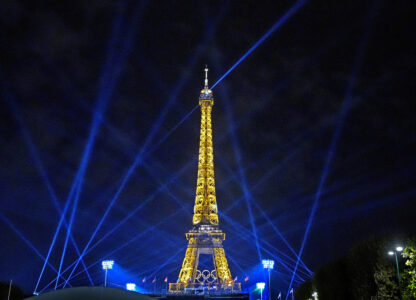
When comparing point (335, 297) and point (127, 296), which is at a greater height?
point (335, 297)

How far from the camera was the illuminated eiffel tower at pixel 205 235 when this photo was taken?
256ft

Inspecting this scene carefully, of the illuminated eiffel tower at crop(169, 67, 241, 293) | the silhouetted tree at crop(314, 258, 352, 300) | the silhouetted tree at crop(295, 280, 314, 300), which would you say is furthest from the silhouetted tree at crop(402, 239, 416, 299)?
the illuminated eiffel tower at crop(169, 67, 241, 293)

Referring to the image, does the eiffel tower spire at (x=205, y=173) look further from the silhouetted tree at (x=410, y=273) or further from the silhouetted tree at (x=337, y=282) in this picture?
the silhouetted tree at (x=410, y=273)

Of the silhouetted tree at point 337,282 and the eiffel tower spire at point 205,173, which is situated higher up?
the eiffel tower spire at point 205,173

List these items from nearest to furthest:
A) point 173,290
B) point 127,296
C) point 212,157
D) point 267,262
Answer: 1. point 127,296
2. point 267,262
3. point 173,290
4. point 212,157

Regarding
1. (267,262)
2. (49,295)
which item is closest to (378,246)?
(267,262)

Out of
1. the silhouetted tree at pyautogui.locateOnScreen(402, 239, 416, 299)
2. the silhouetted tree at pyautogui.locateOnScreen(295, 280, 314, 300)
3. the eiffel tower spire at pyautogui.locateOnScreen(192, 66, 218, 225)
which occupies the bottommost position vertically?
the silhouetted tree at pyautogui.locateOnScreen(402, 239, 416, 299)

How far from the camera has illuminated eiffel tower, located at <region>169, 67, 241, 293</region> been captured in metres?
78.1

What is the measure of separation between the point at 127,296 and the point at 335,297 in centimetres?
3509

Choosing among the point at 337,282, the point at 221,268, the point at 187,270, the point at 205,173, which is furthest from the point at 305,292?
the point at 205,173

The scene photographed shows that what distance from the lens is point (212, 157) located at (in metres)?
93.8

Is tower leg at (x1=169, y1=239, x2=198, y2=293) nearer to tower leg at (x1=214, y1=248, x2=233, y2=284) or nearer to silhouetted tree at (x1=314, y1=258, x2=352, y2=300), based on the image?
tower leg at (x1=214, y1=248, x2=233, y2=284)

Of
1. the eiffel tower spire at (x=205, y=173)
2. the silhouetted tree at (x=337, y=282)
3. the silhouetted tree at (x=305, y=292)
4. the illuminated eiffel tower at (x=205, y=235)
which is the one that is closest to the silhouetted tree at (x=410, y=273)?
the silhouetted tree at (x=337, y=282)

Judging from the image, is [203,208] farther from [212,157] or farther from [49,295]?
[49,295]
